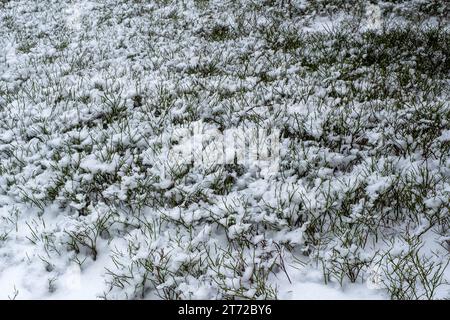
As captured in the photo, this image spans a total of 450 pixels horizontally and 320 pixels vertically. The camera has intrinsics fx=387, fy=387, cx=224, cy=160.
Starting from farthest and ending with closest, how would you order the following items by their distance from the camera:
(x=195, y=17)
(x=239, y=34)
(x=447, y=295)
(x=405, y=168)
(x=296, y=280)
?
(x=195, y=17)
(x=239, y=34)
(x=405, y=168)
(x=296, y=280)
(x=447, y=295)

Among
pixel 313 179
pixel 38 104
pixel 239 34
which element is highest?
pixel 239 34

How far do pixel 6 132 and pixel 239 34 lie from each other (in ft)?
16.5

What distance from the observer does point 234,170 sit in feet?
13.3

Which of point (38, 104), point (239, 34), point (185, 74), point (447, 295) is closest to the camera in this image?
point (447, 295)

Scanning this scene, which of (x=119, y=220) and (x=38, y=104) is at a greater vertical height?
(x=38, y=104)

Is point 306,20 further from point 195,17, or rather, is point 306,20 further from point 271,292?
point 271,292

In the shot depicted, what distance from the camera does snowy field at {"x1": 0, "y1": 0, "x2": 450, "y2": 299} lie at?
2934 millimetres

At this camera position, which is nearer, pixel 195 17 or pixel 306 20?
pixel 306 20

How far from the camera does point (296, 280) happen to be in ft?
9.48

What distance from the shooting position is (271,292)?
8.97 ft

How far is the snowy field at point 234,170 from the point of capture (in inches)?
115

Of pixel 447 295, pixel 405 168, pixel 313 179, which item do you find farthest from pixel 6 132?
pixel 447 295
